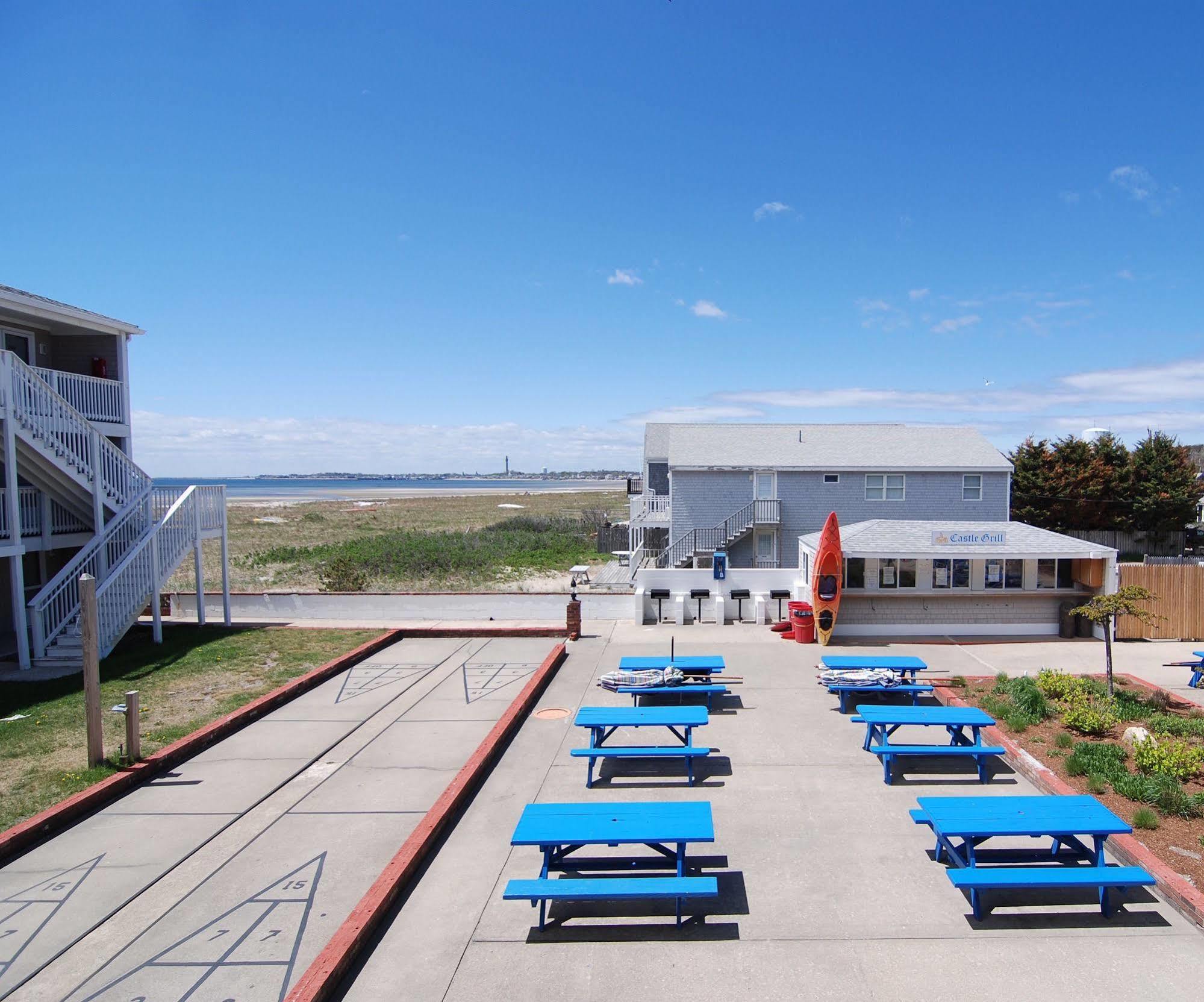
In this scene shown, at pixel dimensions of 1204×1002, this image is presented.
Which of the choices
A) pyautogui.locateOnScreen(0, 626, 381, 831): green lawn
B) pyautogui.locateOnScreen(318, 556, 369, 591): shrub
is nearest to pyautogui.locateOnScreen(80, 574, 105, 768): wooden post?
pyautogui.locateOnScreen(0, 626, 381, 831): green lawn

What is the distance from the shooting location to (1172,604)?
1783 cm

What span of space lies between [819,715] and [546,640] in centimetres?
795

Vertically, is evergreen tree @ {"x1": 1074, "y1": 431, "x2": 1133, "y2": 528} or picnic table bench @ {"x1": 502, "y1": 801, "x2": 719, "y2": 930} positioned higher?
evergreen tree @ {"x1": 1074, "y1": 431, "x2": 1133, "y2": 528}

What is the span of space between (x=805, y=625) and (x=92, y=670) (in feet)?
45.1

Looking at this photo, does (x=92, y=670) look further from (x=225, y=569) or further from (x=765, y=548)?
(x=765, y=548)

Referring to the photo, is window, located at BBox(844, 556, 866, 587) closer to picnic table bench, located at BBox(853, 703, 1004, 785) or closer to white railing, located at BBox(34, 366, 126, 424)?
picnic table bench, located at BBox(853, 703, 1004, 785)

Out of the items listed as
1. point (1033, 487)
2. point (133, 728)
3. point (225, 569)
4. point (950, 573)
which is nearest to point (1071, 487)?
point (1033, 487)

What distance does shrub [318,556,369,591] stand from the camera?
2673 cm

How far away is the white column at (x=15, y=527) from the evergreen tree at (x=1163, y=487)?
137 ft

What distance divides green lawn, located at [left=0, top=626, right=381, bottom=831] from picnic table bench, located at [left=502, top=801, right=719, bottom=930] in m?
6.04

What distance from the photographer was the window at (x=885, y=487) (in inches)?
968

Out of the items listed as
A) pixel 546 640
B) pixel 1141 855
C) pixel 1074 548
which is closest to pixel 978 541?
pixel 1074 548

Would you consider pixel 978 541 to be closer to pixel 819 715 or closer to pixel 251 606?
pixel 819 715

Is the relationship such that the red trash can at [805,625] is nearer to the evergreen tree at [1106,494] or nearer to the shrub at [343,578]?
the shrub at [343,578]
